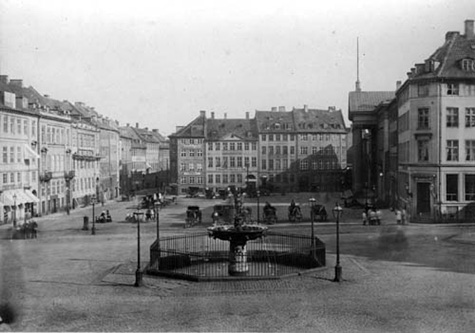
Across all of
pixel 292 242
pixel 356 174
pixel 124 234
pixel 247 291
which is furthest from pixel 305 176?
pixel 247 291

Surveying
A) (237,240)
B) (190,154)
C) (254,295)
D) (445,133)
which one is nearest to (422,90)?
(445,133)

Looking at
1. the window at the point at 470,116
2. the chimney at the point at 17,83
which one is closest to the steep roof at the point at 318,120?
the chimney at the point at 17,83

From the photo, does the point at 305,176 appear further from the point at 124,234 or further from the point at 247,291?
the point at 247,291

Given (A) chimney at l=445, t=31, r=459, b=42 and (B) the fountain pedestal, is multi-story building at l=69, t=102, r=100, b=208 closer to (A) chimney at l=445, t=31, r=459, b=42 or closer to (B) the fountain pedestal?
(A) chimney at l=445, t=31, r=459, b=42

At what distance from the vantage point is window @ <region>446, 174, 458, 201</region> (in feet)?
149

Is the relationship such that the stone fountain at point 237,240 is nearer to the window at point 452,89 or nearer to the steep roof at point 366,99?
the window at point 452,89

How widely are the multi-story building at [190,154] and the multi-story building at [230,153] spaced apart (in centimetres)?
117

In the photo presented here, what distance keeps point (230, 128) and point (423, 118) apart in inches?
2018

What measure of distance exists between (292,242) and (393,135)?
107 ft

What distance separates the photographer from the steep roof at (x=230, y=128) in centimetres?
9211

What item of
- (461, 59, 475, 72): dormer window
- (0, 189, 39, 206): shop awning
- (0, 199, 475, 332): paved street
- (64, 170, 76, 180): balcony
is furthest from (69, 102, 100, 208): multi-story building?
(461, 59, 475, 72): dormer window

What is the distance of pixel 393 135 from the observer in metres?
60.8

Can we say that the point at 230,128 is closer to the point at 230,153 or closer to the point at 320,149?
the point at 230,153

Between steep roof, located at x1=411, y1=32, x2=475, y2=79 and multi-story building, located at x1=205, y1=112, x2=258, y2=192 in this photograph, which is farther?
multi-story building, located at x1=205, y1=112, x2=258, y2=192
